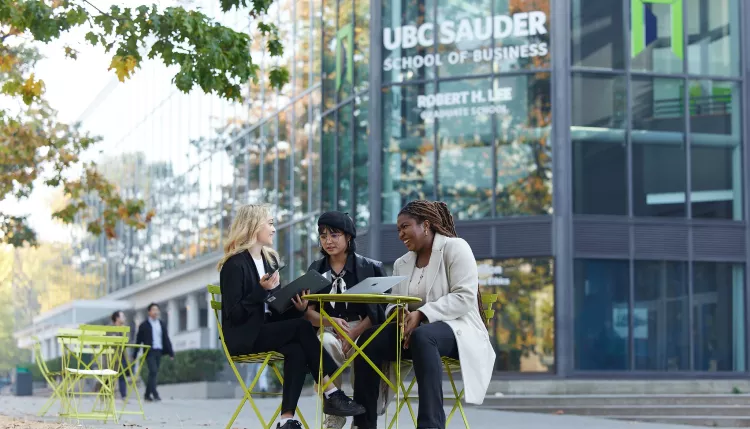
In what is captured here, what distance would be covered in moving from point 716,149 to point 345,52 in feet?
24.6

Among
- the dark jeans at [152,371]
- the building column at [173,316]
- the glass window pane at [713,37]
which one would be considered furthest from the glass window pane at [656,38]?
the building column at [173,316]

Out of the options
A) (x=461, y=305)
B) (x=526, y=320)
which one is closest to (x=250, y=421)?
(x=461, y=305)

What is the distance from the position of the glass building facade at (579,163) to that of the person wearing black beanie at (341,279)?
14.2 meters

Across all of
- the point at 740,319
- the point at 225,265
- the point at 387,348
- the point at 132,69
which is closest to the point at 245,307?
the point at 225,265

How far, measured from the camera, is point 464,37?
22875 mm

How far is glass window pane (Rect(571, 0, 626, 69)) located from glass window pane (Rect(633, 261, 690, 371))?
368cm

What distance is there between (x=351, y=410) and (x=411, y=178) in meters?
16.1

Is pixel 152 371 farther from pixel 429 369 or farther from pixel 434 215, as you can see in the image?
pixel 429 369

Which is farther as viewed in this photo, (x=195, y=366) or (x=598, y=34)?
(x=195, y=366)

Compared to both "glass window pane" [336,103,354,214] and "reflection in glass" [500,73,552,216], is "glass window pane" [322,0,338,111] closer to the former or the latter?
"glass window pane" [336,103,354,214]

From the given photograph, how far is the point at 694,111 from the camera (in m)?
22.5

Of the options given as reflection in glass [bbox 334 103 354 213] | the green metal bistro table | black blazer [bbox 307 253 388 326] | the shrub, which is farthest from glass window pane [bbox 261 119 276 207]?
the green metal bistro table

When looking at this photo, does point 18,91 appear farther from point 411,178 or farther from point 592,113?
point 592,113

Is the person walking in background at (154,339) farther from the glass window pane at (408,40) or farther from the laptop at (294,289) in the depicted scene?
the laptop at (294,289)
